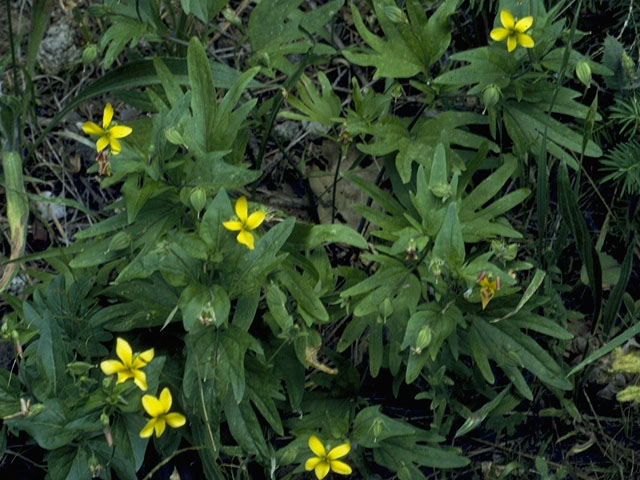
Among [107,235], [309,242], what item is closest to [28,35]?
[107,235]

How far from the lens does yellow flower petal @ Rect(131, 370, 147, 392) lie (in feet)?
6.60

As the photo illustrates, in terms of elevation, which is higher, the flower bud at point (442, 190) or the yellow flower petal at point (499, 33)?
the yellow flower petal at point (499, 33)

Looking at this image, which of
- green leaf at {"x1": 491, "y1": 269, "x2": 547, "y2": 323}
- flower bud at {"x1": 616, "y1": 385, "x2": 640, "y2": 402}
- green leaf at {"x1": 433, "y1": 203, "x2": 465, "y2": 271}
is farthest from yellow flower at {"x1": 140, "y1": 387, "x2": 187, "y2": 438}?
flower bud at {"x1": 616, "y1": 385, "x2": 640, "y2": 402}

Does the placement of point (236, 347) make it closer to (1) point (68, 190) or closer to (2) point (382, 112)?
(2) point (382, 112)

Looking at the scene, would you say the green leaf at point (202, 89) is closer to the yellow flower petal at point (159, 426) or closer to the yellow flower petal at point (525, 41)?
the yellow flower petal at point (159, 426)

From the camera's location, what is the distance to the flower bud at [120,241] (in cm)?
219

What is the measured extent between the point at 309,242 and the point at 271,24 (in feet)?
2.50

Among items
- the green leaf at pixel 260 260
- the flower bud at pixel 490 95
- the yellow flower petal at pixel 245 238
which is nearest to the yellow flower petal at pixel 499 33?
the flower bud at pixel 490 95

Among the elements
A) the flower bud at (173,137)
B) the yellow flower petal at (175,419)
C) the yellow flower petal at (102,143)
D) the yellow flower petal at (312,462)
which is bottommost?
the yellow flower petal at (312,462)

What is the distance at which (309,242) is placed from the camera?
90.2 inches

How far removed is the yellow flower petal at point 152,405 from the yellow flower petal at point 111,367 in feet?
0.30

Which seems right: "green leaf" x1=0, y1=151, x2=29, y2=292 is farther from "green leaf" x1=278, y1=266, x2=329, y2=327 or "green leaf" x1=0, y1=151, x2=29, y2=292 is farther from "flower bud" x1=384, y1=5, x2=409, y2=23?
"flower bud" x1=384, y1=5, x2=409, y2=23

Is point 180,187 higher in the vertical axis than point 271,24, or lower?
lower

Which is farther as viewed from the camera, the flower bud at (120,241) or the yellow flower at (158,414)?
the flower bud at (120,241)
